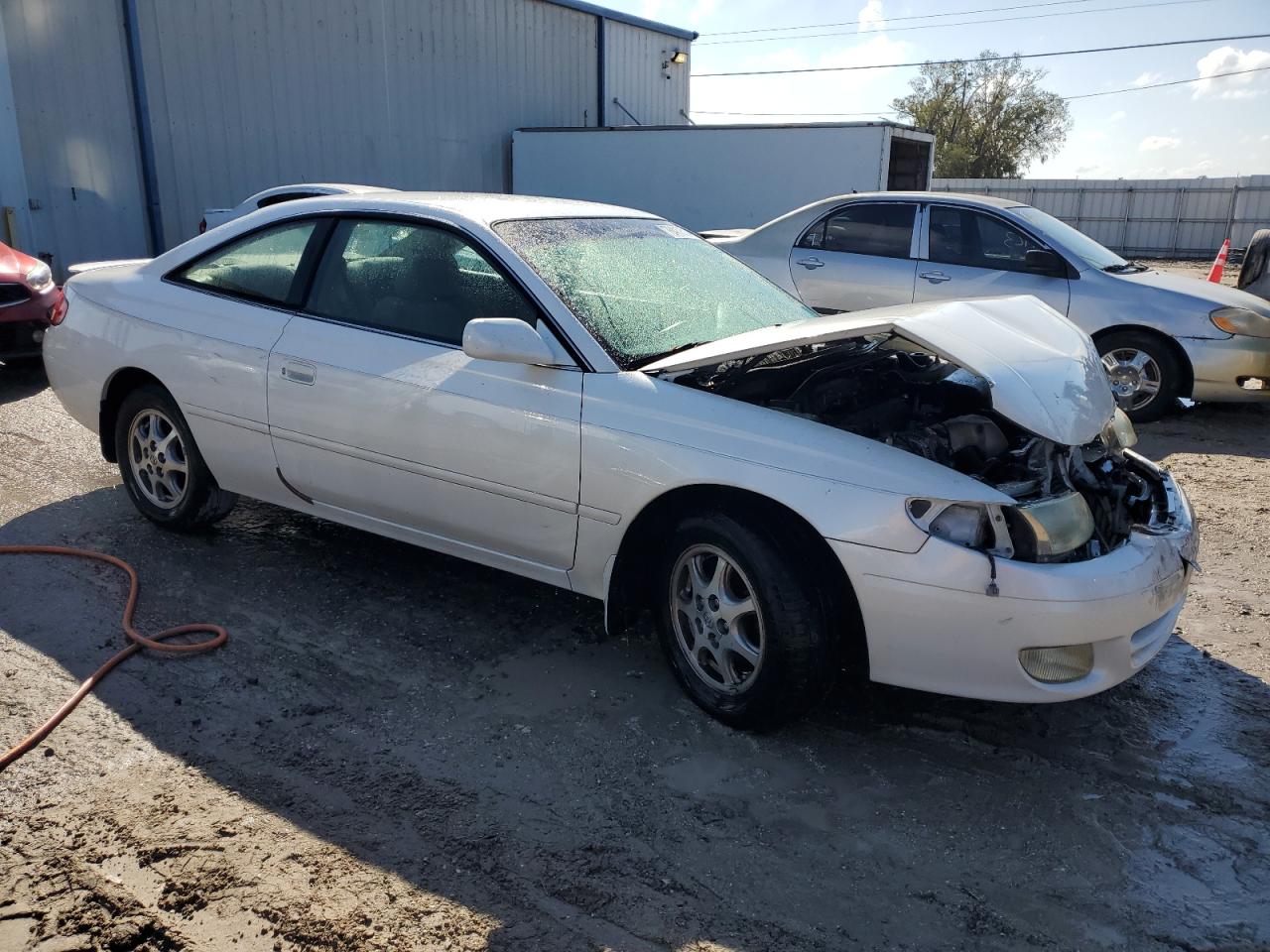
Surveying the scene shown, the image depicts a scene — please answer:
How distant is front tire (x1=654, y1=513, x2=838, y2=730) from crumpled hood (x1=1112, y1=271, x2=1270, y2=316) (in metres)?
5.67

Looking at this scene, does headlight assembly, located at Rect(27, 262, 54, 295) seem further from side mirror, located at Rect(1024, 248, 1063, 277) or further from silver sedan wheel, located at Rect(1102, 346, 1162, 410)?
silver sedan wheel, located at Rect(1102, 346, 1162, 410)

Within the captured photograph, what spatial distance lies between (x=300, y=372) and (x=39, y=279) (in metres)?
5.57

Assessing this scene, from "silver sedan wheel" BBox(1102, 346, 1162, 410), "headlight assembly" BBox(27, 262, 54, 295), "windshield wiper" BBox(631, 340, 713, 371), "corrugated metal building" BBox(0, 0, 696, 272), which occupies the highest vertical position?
"corrugated metal building" BBox(0, 0, 696, 272)

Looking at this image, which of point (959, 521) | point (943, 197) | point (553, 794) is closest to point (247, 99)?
point (943, 197)

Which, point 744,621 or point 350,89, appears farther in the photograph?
point 350,89

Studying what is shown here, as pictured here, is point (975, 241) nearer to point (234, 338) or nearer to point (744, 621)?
point (744, 621)

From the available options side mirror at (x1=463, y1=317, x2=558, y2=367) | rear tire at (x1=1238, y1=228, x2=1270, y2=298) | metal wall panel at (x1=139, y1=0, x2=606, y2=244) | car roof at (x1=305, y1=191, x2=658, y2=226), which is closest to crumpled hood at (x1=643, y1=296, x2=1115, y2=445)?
side mirror at (x1=463, y1=317, x2=558, y2=367)

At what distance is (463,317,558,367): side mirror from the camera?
3.32 m

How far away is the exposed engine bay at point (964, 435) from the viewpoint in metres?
2.97

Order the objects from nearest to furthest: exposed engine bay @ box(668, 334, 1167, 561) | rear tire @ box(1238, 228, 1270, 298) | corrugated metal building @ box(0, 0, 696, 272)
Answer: exposed engine bay @ box(668, 334, 1167, 561), rear tire @ box(1238, 228, 1270, 298), corrugated metal building @ box(0, 0, 696, 272)

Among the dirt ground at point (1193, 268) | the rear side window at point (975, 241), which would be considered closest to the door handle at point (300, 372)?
the rear side window at point (975, 241)

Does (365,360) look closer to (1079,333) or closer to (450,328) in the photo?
(450,328)

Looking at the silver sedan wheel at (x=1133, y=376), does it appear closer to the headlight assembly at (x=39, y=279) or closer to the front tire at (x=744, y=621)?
the front tire at (x=744, y=621)

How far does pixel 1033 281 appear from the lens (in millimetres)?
7641
